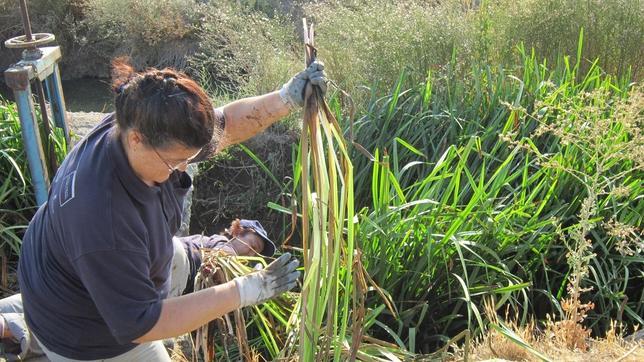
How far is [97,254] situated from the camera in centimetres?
174

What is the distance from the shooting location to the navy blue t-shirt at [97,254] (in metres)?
1.75

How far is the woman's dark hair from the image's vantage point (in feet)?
5.64

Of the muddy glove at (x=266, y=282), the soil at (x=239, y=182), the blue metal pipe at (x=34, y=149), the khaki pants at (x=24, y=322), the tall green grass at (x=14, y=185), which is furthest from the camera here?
the soil at (x=239, y=182)

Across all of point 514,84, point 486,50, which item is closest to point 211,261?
point 514,84

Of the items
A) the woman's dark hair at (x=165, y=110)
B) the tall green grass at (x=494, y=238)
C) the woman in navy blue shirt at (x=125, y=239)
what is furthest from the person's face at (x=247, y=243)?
the woman's dark hair at (x=165, y=110)

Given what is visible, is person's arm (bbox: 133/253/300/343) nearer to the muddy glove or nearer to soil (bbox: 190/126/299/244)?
the muddy glove

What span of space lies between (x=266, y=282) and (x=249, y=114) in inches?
26.6

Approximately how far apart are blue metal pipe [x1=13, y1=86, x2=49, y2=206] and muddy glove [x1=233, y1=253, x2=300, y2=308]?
1511 mm

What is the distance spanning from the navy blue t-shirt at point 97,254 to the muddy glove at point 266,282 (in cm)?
23

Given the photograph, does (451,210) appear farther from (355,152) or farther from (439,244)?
(355,152)

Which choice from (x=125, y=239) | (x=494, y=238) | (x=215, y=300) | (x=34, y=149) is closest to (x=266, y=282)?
(x=215, y=300)

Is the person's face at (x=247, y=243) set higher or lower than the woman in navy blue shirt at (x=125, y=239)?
lower

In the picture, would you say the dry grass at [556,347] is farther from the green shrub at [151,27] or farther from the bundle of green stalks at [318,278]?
the green shrub at [151,27]

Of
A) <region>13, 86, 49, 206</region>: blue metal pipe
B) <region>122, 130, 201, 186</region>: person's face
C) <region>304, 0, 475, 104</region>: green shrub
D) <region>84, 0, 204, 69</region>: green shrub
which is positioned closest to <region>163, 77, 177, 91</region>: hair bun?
<region>122, 130, 201, 186</region>: person's face
